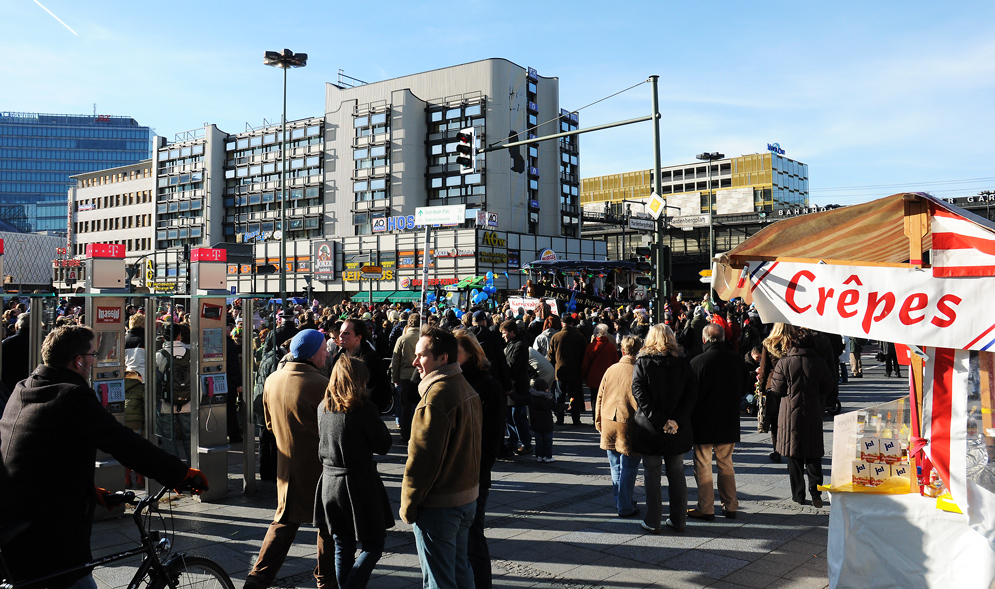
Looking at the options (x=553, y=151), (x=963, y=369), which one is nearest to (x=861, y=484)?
(x=963, y=369)

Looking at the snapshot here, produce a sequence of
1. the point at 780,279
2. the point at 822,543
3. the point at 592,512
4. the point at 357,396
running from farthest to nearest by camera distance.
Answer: the point at 592,512 < the point at 822,543 < the point at 780,279 < the point at 357,396

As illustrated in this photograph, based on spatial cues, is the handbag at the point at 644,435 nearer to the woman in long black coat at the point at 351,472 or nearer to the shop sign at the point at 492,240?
the woman in long black coat at the point at 351,472

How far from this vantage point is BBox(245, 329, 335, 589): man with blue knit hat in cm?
458

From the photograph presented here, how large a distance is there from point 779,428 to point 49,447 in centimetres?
617

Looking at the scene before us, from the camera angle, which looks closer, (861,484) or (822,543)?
(861,484)

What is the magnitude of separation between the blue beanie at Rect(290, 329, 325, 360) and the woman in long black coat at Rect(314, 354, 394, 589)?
0.67 meters

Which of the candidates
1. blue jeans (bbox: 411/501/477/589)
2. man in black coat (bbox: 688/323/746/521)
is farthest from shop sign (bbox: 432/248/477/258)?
blue jeans (bbox: 411/501/477/589)

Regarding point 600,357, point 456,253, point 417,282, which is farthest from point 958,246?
point 417,282

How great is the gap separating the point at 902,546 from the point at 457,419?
9.47 feet

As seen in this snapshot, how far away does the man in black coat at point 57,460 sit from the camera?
3301 millimetres

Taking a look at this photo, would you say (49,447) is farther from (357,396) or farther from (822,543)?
(822,543)

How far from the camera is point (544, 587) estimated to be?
507 cm

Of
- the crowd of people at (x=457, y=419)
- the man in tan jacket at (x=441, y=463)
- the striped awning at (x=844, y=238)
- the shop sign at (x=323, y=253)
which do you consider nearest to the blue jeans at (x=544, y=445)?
the crowd of people at (x=457, y=419)

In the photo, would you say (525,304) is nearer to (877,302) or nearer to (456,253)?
(877,302)
